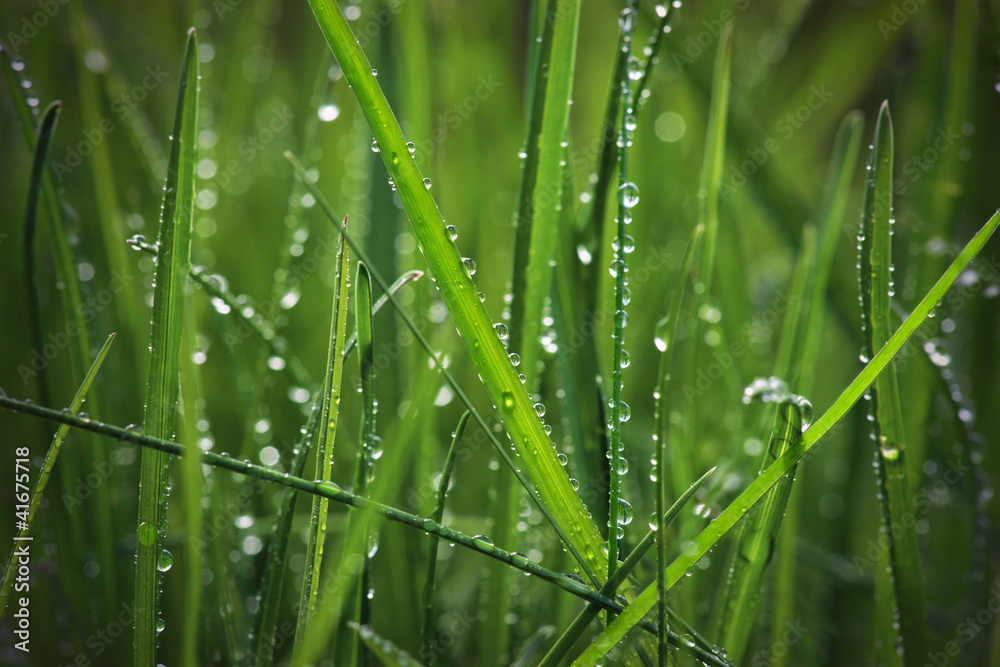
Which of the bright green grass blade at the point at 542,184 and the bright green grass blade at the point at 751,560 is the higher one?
the bright green grass blade at the point at 542,184

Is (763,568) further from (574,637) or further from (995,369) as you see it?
(995,369)

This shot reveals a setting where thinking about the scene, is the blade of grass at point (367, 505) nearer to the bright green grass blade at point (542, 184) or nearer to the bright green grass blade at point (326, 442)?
the bright green grass blade at point (326, 442)

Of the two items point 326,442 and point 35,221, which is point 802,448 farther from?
point 35,221

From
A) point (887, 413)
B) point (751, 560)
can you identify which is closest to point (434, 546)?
point (751, 560)

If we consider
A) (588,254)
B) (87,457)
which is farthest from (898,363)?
(87,457)

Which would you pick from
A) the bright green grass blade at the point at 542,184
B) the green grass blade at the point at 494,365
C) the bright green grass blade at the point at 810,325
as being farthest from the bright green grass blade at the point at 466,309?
the bright green grass blade at the point at 810,325

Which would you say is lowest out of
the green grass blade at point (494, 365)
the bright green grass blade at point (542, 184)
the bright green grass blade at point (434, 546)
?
the bright green grass blade at point (434, 546)
